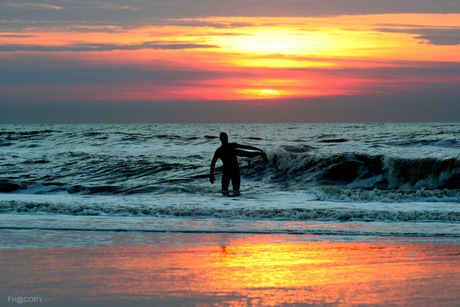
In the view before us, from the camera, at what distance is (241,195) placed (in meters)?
14.0

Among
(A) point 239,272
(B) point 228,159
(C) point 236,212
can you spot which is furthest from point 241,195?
(A) point 239,272

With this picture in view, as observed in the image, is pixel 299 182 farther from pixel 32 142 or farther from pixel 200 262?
pixel 32 142

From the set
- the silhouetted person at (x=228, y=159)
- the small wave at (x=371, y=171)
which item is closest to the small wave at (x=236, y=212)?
the silhouetted person at (x=228, y=159)

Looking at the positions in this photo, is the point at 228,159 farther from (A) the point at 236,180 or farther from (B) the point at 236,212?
(B) the point at 236,212

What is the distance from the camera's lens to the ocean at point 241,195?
29.3ft

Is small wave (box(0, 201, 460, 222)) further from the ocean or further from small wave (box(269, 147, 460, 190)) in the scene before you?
small wave (box(269, 147, 460, 190))

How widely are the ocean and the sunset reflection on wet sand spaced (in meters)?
0.99

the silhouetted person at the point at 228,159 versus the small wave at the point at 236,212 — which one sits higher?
the silhouetted person at the point at 228,159

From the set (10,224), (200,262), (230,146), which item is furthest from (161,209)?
(200,262)

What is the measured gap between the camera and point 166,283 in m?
5.05

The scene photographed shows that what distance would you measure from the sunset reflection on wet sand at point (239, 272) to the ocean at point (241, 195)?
3.23ft

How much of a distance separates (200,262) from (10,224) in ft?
15.4

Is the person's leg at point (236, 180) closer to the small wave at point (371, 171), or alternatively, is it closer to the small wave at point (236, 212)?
the small wave at point (236, 212)

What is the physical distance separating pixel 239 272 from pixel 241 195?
8558mm
